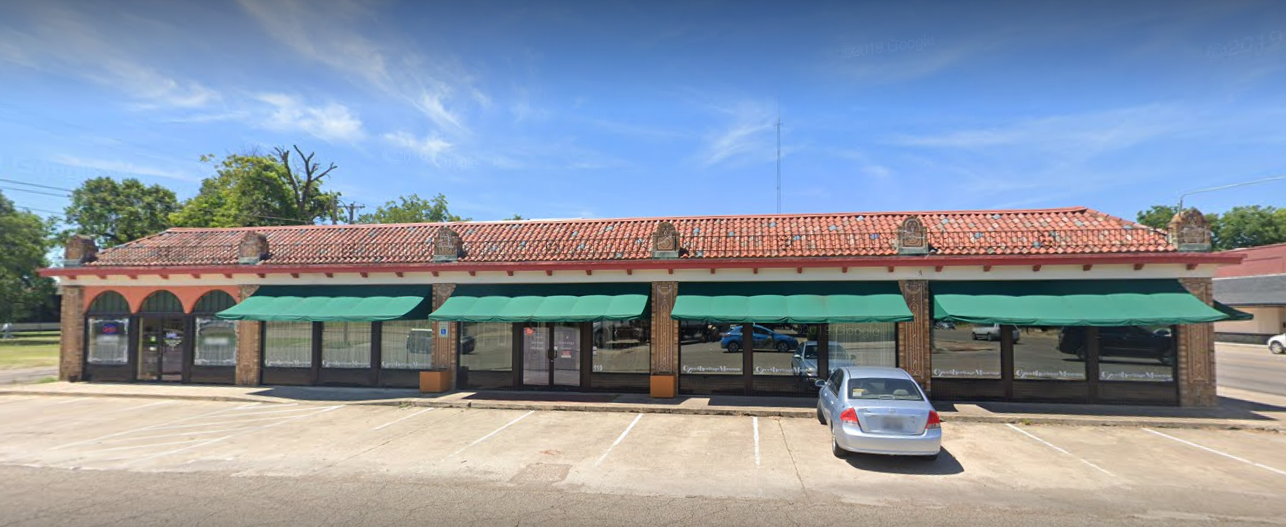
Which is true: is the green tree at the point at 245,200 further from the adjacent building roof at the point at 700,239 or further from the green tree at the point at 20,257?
the adjacent building roof at the point at 700,239

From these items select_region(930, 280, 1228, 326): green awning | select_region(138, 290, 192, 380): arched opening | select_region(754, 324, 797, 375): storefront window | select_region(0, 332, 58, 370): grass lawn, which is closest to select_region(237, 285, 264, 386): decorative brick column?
select_region(138, 290, 192, 380): arched opening

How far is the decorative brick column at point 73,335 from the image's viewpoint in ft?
64.9

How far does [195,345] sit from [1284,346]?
4997 centimetres

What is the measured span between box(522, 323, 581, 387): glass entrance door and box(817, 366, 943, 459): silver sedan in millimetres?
8726

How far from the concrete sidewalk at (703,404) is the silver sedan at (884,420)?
382cm

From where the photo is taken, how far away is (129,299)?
19719 mm

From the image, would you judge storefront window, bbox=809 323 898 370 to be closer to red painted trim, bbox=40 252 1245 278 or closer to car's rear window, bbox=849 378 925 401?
red painted trim, bbox=40 252 1245 278

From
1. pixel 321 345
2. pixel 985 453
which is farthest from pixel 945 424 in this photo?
pixel 321 345

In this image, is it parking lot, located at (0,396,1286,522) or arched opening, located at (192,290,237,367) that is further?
arched opening, located at (192,290,237,367)

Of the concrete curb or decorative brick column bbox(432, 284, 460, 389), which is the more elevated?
decorative brick column bbox(432, 284, 460, 389)

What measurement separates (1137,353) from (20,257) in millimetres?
74302

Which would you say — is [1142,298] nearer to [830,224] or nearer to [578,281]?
[830,224]

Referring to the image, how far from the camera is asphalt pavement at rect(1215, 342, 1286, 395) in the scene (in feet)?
63.9

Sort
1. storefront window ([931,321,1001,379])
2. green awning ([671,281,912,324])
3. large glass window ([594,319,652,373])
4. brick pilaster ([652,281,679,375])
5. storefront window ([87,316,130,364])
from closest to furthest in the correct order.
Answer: green awning ([671,281,912,324]) → storefront window ([931,321,1001,379]) → brick pilaster ([652,281,679,375]) → large glass window ([594,319,652,373]) → storefront window ([87,316,130,364])
